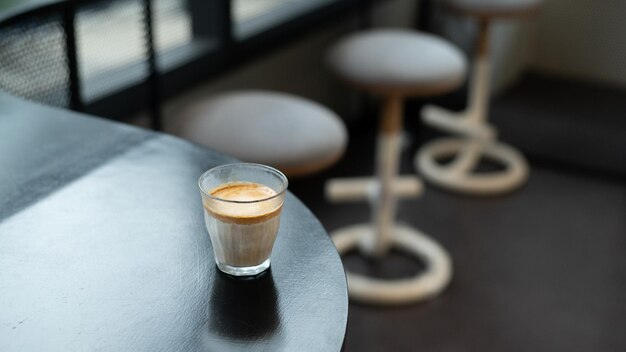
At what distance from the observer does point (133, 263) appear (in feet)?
3.04

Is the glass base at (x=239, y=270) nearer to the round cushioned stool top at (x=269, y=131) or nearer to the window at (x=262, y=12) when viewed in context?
the round cushioned stool top at (x=269, y=131)

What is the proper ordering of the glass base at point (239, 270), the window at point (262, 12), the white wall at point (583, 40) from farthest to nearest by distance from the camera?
1. the white wall at point (583, 40)
2. the window at point (262, 12)
3. the glass base at point (239, 270)

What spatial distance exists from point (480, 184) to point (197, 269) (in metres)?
2.33

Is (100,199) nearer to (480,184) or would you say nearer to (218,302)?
(218,302)

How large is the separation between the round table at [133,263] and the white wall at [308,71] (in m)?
1.40

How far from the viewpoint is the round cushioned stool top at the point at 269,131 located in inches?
71.4

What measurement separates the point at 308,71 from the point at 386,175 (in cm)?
85

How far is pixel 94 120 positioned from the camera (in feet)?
4.13

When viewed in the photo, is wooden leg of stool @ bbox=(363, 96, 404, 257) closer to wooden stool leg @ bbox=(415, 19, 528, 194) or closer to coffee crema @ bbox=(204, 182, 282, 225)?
wooden stool leg @ bbox=(415, 19, 528, 194)

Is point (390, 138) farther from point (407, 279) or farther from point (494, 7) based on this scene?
point (494, 7)

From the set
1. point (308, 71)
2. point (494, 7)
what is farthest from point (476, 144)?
point (308, 71)

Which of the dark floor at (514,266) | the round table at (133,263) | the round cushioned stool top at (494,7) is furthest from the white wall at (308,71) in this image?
the round table at (133,263)

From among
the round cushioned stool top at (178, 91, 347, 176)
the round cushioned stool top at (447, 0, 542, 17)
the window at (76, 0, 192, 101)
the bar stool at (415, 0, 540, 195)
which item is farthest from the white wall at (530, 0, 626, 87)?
the round cushioned stool top at (178, 91, 347, 176)

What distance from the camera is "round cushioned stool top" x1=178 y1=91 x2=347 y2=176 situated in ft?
5.95
